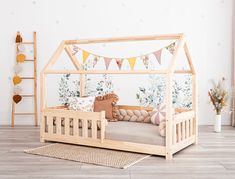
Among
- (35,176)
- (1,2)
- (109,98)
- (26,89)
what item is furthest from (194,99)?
(1,2)

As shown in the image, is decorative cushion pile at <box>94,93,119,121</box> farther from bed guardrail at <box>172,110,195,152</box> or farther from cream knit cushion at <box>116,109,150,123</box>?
bed guardrail at <box>172,110,195,152</box>

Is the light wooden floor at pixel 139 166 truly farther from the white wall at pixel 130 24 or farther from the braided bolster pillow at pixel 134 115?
the white wall at pixel 130 24

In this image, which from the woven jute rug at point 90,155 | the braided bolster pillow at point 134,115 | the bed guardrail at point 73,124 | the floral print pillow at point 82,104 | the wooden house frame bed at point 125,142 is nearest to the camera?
the woven jute rug at point 90,155

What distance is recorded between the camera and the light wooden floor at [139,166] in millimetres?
2877

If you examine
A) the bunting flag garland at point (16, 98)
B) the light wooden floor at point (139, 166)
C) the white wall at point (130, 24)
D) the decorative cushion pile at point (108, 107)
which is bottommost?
the light wooden floor at point (139, 166)

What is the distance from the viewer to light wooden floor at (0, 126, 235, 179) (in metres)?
2.88

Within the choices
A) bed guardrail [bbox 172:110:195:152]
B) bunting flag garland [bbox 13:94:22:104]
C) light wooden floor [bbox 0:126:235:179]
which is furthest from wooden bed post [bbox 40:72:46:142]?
bed guardrail [bbox 172:110:195:152]

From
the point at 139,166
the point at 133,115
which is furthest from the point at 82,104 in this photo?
the point at 139,166

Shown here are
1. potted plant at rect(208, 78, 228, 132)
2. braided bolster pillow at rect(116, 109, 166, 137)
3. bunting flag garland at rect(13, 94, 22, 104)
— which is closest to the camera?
braided bolster pillow at rect(116, 109, 166, 137)

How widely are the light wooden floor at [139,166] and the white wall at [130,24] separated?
1.69m

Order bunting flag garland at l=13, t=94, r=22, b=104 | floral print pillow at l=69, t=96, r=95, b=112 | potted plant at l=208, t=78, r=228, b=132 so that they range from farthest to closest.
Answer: bunting flag garland at l=13, t=94, r=22, b=104, potted plant at l=208, t=78, r=228, b=132, floral print pillow at l=69, t=96, r=95, b=112

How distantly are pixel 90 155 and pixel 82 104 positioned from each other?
90 cm

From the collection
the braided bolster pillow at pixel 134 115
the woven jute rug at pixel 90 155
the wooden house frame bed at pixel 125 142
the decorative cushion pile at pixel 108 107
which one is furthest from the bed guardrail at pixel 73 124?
the braided bolster pillow at pixel 134 115

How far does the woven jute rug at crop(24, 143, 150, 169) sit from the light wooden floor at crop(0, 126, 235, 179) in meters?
0.10
